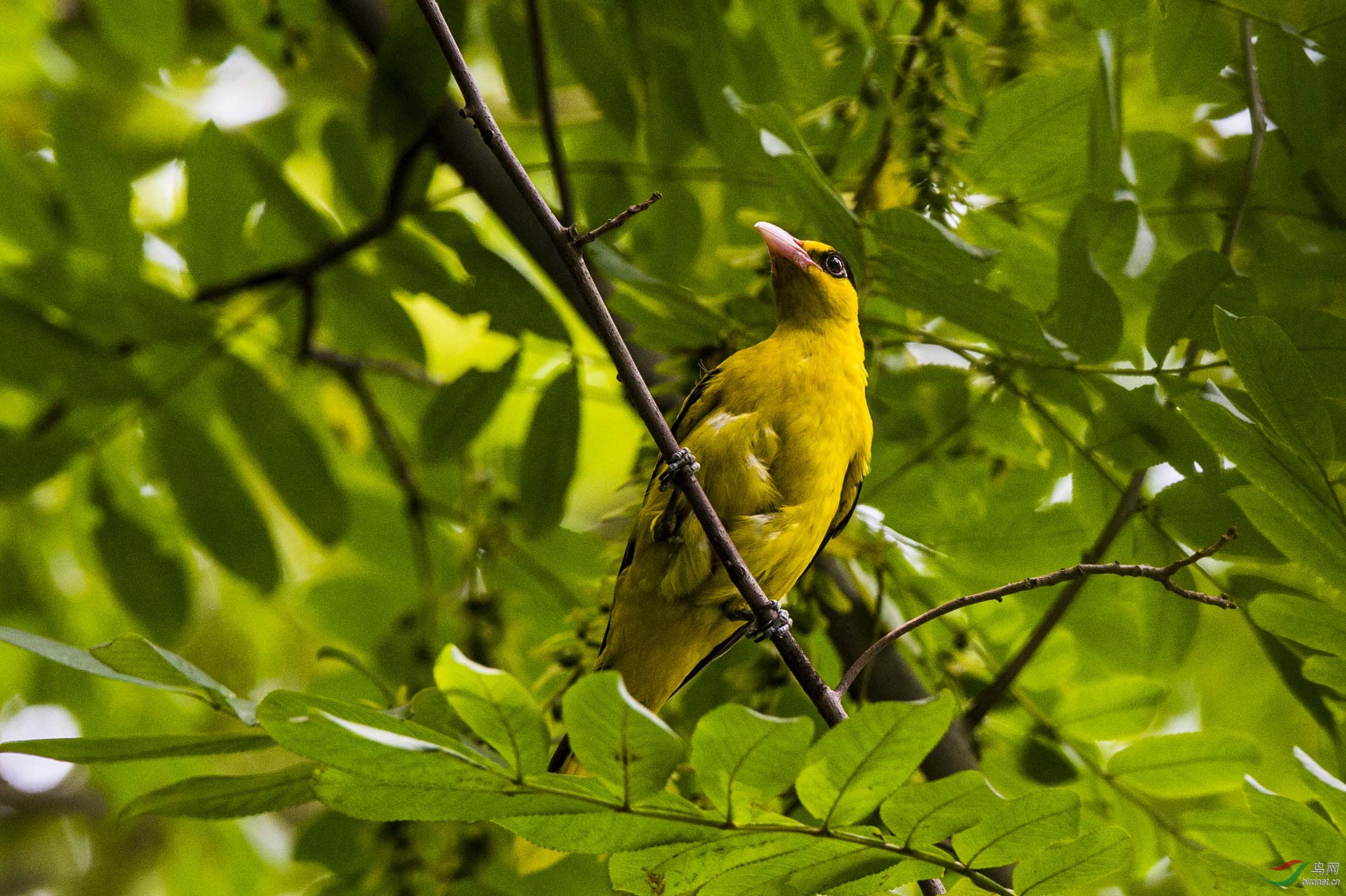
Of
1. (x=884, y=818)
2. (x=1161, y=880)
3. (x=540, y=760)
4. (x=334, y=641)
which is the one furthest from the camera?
(x=334, y=641)

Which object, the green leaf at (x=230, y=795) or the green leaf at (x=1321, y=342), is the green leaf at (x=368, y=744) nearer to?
the green leaf at (x=230, y=795)

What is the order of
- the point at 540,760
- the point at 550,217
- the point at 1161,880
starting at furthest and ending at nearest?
the point at 1161,880, the point at 550,217, the point at 540,760

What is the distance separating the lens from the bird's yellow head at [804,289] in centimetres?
336

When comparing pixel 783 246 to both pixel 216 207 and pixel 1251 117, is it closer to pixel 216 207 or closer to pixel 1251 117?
pixel 1251 117

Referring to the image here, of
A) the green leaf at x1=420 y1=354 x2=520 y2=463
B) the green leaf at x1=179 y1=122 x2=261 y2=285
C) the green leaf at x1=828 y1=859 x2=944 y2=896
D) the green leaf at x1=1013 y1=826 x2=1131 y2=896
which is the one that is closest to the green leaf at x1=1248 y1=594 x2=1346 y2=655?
the green leaf at x1=1013 y1=826 x2=1131 y2=896

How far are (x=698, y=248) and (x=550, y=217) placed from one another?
2030 mm

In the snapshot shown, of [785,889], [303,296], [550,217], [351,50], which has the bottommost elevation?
[785,889]

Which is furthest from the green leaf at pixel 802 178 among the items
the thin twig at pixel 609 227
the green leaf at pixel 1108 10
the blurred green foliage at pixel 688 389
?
the green leaf at pixel 1108 10

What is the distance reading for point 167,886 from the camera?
5.19 meters

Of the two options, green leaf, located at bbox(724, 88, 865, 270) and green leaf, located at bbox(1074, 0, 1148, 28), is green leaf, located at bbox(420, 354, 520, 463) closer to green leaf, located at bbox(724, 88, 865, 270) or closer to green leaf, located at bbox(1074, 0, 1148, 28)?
green leaf, located at bbox(724, 88, 865, 270)

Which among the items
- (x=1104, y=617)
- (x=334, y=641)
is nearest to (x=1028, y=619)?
(x=1104, y=617)

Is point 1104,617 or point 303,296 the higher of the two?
point 303,296

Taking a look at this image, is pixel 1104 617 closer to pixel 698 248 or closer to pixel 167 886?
pixel 698 248

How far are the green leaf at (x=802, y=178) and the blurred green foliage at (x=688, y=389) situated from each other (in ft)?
0.04
